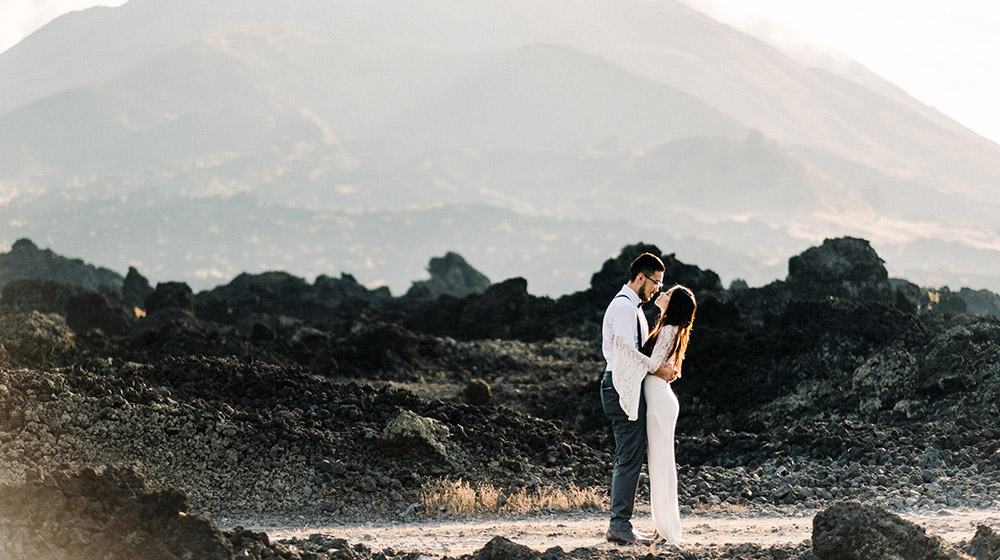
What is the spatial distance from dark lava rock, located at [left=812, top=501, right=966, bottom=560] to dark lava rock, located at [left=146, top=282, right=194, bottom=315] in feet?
107

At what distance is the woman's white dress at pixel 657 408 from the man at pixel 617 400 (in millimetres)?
89

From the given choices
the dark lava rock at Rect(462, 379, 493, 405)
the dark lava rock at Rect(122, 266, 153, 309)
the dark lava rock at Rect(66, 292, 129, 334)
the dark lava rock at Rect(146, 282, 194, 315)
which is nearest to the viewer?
the dark lava rock at Rect(462, 379, 493, 405)

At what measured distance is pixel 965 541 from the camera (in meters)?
8.68

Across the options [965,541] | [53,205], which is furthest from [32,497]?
[53,205]

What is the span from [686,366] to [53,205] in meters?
185

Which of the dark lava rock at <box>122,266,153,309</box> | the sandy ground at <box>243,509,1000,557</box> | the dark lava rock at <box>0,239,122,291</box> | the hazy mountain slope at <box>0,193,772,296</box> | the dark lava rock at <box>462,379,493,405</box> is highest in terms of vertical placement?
the hazy mountain slope at <box>0,193,772,296</box>

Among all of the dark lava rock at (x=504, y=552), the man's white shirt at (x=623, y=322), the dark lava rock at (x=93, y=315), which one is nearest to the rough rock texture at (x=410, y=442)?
the man's white shirt at (x=623, y=322)

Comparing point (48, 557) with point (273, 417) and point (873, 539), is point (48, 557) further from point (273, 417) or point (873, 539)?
point (273, 417)

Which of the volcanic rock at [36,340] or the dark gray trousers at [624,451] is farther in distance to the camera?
the volcanic rock at [36,340]

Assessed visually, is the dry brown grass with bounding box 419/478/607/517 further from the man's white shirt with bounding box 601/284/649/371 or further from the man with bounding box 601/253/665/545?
the man's white shirt with bounding box 601/284/649/371

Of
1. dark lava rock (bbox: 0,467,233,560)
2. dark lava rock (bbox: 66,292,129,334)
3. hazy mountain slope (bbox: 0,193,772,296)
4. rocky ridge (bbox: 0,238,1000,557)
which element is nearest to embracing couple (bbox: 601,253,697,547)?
rocky ridge (bbox: 0,238,1000,557)

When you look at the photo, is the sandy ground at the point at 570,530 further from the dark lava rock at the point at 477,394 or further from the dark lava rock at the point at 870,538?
the dark lava rock at the point at 477,394

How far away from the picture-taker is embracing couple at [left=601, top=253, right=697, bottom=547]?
8.85m

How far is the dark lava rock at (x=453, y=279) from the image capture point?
5997 centimetres
